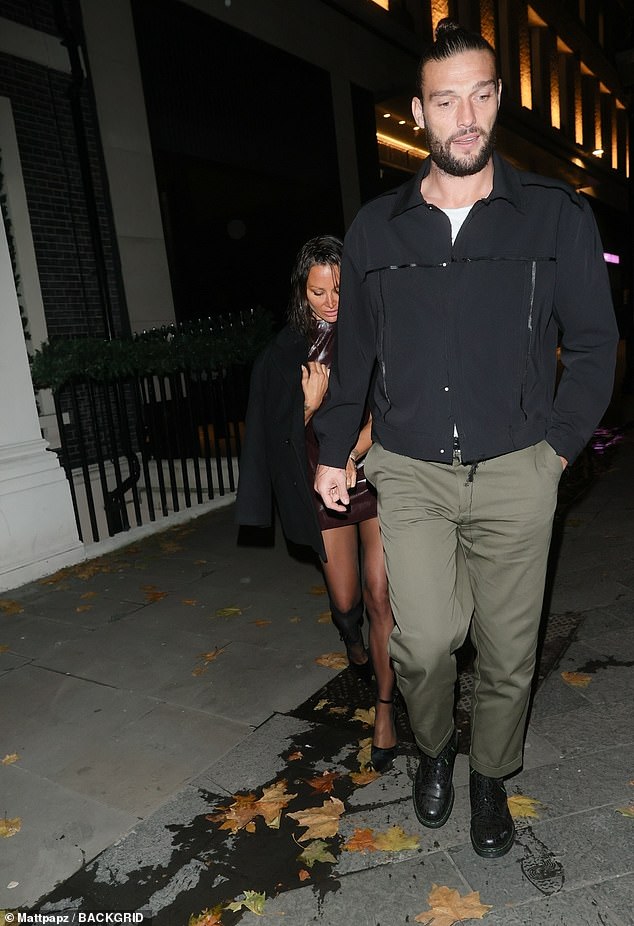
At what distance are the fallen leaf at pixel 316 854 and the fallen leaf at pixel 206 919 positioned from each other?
1.16 feet

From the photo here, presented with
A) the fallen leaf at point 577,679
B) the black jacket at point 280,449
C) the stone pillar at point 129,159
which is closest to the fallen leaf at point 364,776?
the black jacket at point 280,449

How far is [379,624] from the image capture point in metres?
3.14

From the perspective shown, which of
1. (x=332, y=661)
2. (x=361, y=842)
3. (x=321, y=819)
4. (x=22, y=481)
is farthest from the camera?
(x=22, y=481)

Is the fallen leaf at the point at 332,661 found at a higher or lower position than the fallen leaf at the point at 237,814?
lower

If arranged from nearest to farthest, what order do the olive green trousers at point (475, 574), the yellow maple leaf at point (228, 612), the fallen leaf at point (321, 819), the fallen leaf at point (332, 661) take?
the olive green trousers at point (475, 574), the fallen leaf at point (321, 819), the fallen leaf at point (332, 661), the yellow maple leaf at point (228, 612)

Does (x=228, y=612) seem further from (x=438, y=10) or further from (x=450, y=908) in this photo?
(x=438, y=10)

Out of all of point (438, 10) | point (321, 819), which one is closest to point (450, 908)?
point (321, 819)

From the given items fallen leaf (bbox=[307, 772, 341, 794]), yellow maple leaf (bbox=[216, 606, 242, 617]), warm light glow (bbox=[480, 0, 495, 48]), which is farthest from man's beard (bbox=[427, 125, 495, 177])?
warm light glow (bbox=[480, 0, 495, 48])

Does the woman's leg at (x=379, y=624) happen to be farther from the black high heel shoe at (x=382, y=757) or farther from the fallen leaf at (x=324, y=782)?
the fallen leaf at (x=324, y=782)

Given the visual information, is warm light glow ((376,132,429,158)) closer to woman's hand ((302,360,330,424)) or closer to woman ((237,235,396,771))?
woman ((237,235,396,771))

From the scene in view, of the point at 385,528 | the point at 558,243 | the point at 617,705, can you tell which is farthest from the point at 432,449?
the point at 617,705

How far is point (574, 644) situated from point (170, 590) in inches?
121

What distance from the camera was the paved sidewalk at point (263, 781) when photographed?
7.84ft

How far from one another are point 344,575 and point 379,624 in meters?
0.34
